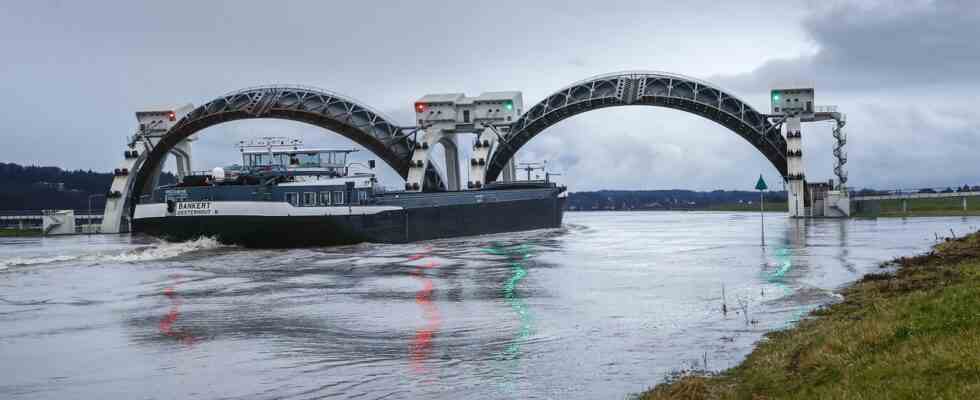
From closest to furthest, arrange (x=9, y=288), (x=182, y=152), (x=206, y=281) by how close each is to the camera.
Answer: (x=9, y=288), (x=206, y=281), (x=182, y=152)

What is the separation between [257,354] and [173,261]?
30.9 metres

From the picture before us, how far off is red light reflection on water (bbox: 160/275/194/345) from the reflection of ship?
81.1 feet

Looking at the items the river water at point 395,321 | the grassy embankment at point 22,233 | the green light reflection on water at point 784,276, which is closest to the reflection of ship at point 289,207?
the river water at point 395,321

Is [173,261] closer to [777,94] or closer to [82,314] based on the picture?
[82,314]

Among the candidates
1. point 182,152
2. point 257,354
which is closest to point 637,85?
point 182,152

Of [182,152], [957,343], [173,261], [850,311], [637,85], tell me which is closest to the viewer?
[957,343]

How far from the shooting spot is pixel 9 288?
3488 cm

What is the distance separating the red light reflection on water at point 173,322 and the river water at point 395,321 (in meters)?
0.07

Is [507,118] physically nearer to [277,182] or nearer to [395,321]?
[277,182]

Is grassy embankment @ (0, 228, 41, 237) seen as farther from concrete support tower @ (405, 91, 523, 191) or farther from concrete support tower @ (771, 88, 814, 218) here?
concrete support tower @ (771, 88, 814, 218)

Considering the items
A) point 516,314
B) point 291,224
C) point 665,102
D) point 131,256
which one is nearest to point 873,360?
point 516,314

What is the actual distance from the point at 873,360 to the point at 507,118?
3557 inches

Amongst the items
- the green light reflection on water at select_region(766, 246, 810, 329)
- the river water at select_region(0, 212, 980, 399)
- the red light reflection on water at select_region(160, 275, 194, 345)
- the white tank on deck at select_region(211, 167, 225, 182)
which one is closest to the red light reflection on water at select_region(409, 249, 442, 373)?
the river water at select_region(0, 212, 980, 399)

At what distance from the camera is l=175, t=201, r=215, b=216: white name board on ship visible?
5759cm
